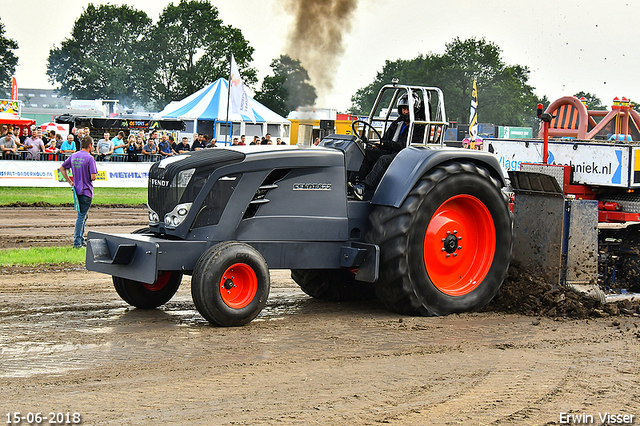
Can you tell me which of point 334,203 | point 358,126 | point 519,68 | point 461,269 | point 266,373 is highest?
point 519,68

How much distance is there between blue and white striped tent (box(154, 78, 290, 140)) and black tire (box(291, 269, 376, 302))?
1073 inches

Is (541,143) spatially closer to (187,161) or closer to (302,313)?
(302,313)

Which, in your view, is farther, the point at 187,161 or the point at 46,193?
the point at 46,193

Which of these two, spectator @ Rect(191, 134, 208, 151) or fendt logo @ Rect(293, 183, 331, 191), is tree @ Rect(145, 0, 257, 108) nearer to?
spectator @ Rect(191, 134, 208, 151)

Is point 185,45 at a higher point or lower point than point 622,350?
higher

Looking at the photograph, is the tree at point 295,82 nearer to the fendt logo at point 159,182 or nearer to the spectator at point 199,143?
the fendt logo at point 159,182

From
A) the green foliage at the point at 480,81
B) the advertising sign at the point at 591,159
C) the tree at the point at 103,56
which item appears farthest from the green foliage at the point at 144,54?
the advertising sign at the point at 591,159

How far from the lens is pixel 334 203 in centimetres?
632

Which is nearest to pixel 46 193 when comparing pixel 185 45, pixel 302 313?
pixel 302 313

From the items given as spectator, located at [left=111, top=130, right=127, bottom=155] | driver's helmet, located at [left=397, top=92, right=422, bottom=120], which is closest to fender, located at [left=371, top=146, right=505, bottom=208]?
driver's helmet, located at [left=397, top=92, right=422, bottom=120]

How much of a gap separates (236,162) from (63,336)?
1922 millimetres

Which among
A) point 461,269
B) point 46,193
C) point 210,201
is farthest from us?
point 46,193

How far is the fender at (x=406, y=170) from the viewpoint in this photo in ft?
20.3

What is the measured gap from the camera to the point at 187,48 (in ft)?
235
